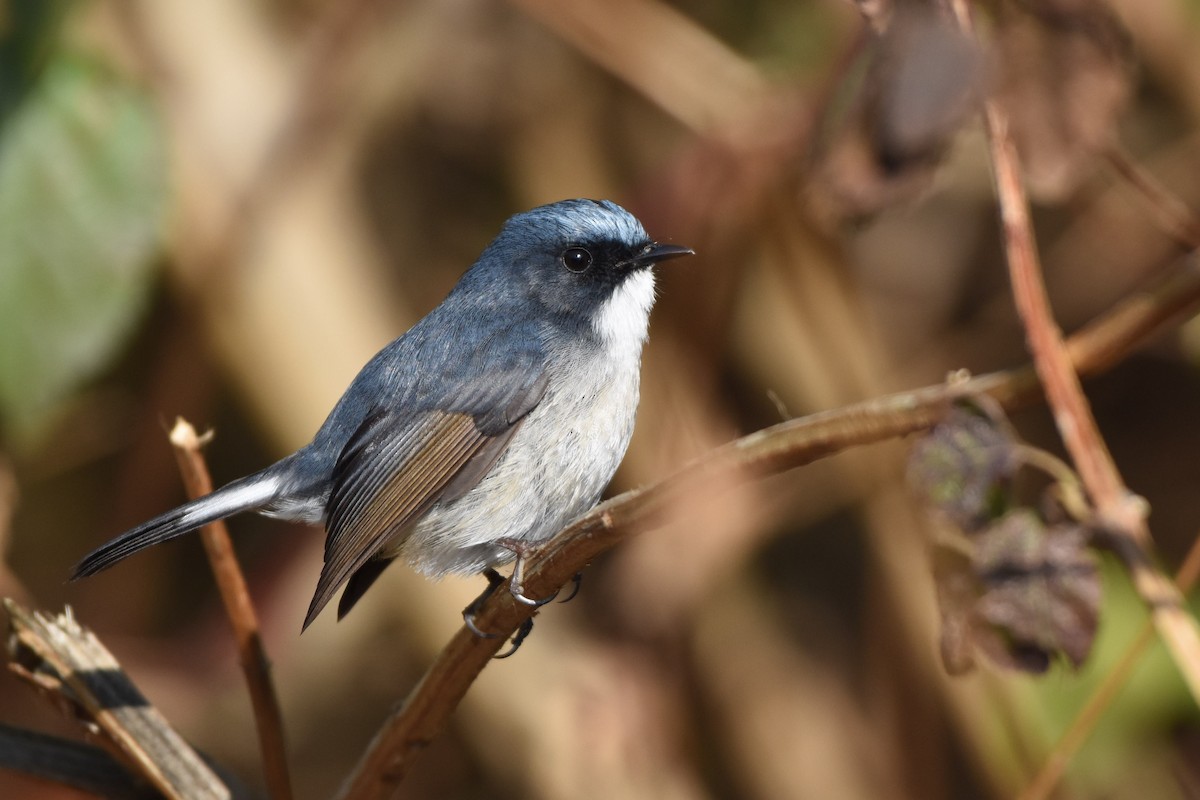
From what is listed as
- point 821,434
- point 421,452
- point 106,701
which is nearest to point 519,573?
point 421,452

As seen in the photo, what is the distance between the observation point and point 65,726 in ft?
13.0

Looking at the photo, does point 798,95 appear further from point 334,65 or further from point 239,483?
point 239,483

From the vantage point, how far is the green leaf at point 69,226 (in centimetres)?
239

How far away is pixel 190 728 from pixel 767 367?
7.37 feet

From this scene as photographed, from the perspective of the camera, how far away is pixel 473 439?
2516mm

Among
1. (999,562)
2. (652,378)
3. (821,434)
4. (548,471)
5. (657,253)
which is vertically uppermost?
(652,378)

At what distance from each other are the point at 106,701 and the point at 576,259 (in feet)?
4.56

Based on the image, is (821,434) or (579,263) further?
(579,263)

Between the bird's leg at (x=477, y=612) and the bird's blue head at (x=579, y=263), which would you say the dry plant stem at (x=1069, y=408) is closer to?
the bird's leg at (x=477, y=612)

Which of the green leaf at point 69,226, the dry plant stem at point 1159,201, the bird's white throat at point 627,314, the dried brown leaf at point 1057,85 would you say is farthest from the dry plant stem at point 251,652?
the dry plant stem at point 1159,201

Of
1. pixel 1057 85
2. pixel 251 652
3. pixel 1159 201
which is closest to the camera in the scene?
pixel 1057 85

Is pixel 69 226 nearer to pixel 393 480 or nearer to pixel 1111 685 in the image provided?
pixel 393 480

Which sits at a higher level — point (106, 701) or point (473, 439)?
point (473, 439)

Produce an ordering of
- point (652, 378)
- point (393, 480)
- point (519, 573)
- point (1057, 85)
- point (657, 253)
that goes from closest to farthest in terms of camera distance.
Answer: point (1057, 85) < point (519, 573) < point (393, 480) < point (657, 253) < point (652, 378)
